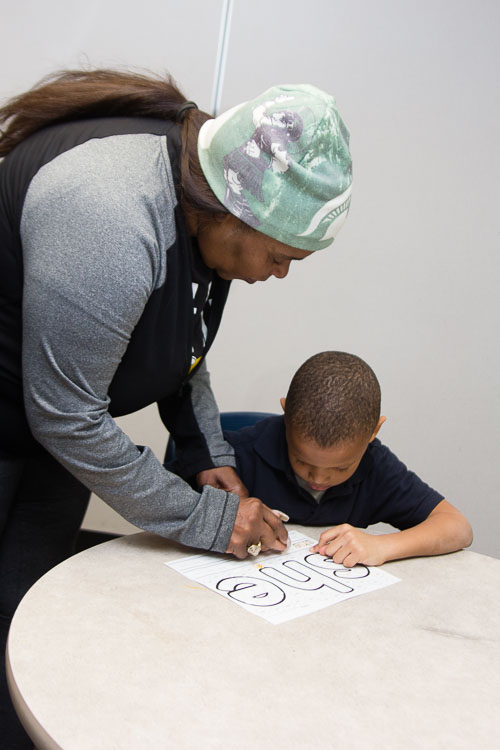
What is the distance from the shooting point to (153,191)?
775 millimetres

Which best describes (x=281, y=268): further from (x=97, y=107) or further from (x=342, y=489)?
(x=342, y=489)

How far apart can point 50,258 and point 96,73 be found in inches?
15.0

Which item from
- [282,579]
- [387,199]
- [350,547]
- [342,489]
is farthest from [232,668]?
[387,199]

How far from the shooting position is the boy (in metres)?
1.07

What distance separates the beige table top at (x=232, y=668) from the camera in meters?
0.56

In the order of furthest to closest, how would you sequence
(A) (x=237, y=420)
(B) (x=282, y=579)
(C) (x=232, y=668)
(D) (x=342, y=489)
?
(A) (x=237, y=420) < (D) (x=342, y=489) < (B) (x=282, y=579) < (C) (x=232, y=668)

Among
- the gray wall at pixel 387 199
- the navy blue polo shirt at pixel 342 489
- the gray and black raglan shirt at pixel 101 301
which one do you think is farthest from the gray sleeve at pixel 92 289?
the gray wall at pixel 387 199

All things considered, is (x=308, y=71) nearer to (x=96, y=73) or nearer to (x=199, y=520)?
(x=96, y=73)

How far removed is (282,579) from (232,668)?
0.27 m

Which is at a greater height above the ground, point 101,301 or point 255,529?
point 101,301

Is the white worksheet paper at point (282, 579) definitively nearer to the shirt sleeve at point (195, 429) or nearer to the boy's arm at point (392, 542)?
the boy's arm at point (392, 542)

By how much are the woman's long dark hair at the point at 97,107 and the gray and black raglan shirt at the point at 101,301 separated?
0.09 feet

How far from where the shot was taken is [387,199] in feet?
6.79

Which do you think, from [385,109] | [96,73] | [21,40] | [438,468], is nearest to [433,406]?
[438,468]
